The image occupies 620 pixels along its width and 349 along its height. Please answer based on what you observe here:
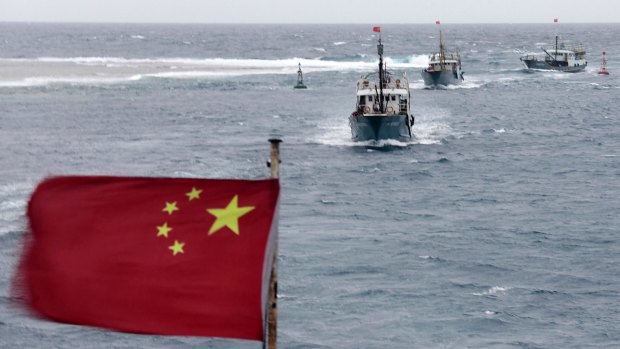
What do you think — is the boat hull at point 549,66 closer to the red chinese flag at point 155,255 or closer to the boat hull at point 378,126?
the boat hull at point 378,126

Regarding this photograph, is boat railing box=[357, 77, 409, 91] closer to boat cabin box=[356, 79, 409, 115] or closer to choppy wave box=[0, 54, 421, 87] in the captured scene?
boat cabin box=[356, 79, 409, 115]

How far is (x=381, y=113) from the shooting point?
3014 inches

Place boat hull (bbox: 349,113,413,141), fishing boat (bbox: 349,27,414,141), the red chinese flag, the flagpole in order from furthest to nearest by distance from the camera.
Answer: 1. fishing boat (bbox: 349,27,414,141)
2. boat hull (bbox: 349,113,413,141)
3. the flagpole
4. the red chinese flag

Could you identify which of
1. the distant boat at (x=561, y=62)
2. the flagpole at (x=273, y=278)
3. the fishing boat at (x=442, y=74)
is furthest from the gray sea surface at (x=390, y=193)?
the distant boat at (x=561, y=62)

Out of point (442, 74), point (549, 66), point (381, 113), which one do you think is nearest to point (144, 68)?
point (442, 74)

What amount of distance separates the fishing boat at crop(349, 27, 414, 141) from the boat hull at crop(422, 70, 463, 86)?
163 ft

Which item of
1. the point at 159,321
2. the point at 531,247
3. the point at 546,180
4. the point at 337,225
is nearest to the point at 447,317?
the point at 531,247

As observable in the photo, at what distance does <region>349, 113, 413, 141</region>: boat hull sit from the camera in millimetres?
75688

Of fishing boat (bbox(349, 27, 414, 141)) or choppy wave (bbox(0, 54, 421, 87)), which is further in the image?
choppy wave (bbox(0, 54, 421, 87))

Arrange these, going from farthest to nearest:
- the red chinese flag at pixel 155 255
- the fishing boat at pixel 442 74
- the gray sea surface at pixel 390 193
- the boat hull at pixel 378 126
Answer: the fishing boat at pixel 442 74, the boat hull at pixel 378 126, the gray sea surface at pixel 390 193, the red chinese flag at pixel 155 255

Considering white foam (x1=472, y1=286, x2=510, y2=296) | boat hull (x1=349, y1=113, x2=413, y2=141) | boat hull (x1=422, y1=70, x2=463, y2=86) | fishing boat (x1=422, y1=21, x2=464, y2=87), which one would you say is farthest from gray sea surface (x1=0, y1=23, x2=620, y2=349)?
fishing boat (x1=422, y1=21, x2=464, y2=87)

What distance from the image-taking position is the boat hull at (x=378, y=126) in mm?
75688

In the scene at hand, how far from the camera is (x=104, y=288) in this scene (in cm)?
1262

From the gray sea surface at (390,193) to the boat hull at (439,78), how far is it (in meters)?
1.37
